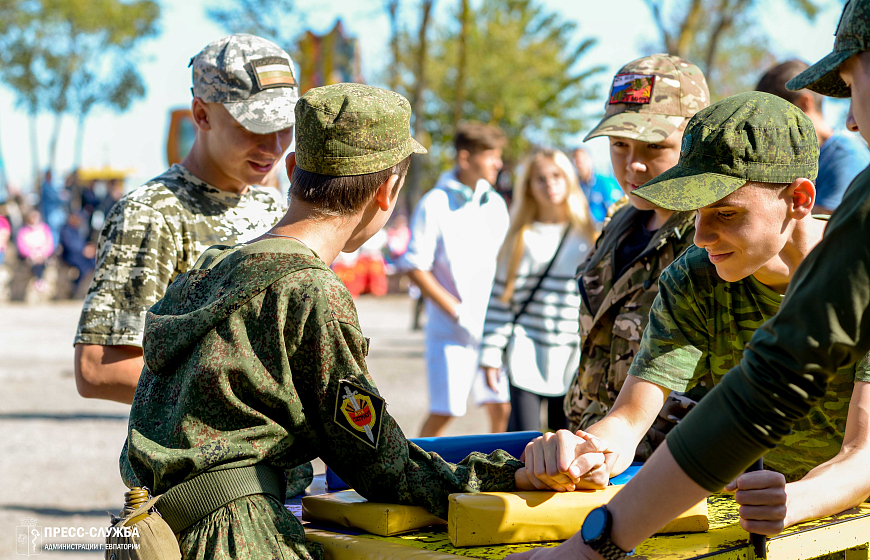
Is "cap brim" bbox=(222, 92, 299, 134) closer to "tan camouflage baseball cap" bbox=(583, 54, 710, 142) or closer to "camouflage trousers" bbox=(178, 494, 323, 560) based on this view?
"tan camouflage baseball cap" bbox=(583, 54, 710, 142)

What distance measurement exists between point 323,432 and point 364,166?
562 mm

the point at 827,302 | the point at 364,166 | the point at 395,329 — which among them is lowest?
the point at 395,329

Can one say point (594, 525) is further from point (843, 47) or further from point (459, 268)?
point (459, 268)

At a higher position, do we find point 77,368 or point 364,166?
point 364,166

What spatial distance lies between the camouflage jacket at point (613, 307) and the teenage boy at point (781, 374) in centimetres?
108

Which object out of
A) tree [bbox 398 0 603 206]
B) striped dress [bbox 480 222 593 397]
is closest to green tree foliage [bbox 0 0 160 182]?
tree [bbox 398 0 603 206]

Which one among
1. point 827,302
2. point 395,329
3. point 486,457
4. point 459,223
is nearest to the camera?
point 827,302

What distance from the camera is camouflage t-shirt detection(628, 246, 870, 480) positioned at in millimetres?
2012

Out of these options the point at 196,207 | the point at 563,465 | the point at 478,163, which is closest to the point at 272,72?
the point at 196,207

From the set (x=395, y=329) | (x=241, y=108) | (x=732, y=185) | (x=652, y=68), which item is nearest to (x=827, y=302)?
(x=732, y=185)

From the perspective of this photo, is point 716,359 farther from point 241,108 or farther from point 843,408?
point 241,108

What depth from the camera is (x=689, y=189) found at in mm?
1796

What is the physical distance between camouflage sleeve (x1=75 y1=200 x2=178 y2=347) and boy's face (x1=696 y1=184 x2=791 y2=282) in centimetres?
162

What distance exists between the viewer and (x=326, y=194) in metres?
1.81
